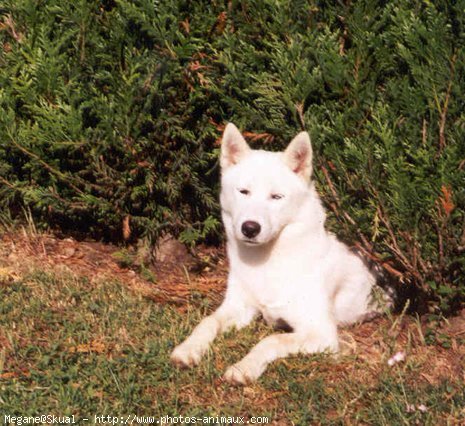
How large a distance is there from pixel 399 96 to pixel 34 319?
2.61 m

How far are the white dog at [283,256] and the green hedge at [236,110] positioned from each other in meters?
0.20

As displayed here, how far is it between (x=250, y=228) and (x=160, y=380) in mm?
1051

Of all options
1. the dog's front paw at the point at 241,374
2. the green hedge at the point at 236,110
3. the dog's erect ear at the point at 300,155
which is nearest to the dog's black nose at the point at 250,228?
the dog's erect ear at the point at 300,155

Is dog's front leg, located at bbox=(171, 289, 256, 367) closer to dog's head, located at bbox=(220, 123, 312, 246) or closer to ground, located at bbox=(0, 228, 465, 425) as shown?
ground, located at bbox=(0, 228, 465, 425)

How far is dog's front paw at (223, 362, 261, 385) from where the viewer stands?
3.91m

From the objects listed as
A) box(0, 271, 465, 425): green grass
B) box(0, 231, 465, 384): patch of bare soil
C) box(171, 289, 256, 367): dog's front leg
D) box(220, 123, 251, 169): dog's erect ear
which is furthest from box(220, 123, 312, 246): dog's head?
box(0, 231, 465, 384): patch of bare soil

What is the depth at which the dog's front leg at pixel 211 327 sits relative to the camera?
412cm

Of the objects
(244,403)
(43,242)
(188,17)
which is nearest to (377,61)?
(188,17)

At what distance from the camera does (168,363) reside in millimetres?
4055

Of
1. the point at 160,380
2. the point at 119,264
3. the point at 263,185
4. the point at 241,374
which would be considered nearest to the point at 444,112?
the point at 263,185

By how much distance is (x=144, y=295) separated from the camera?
5203 mm

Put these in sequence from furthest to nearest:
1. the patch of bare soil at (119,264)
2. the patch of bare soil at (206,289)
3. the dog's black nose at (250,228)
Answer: the patch of bare soil at (119,264), the dog's black nose at (250,228), the patch of bare soil at (206,289)

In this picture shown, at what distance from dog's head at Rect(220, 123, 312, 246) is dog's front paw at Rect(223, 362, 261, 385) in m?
0.81

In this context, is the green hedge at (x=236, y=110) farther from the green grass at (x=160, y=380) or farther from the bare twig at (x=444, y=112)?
the green grass at (x=160, y=380)
